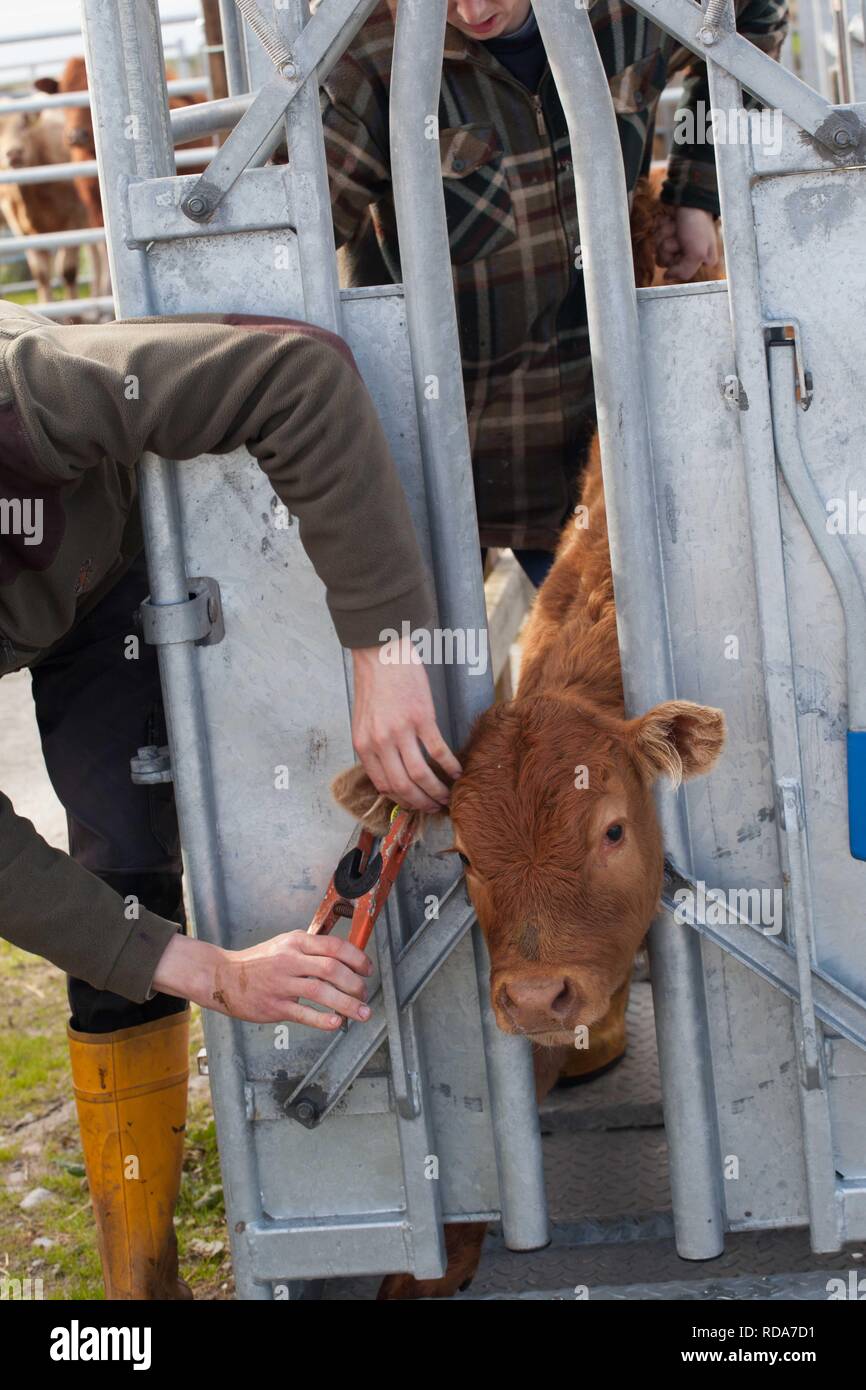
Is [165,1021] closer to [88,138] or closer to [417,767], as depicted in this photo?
[417,767]

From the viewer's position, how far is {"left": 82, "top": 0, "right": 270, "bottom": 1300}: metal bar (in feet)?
A: 7.76

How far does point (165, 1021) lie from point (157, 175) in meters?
1.61

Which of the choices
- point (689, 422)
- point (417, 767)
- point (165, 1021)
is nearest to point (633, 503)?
point (689, 422)

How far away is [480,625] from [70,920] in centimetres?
84

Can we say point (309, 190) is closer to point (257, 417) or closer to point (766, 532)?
point (257, 417)

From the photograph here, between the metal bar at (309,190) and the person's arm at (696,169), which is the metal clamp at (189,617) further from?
the person's arm at (696,169)

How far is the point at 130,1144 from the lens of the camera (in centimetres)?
292

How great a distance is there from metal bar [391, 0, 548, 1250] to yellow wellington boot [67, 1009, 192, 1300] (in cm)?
77

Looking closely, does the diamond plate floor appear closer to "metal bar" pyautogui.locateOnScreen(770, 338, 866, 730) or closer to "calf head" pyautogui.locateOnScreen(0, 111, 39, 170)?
"metal bar" pyautogui.locateOnScreen(770, 338, 866, 730)

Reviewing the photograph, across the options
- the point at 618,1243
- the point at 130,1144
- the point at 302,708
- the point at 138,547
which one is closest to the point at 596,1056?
the point at 618,1243

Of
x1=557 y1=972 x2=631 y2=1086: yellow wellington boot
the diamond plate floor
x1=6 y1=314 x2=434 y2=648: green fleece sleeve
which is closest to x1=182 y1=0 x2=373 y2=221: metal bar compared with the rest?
x1=6 y1=314 x2=434 y2=648: green fleece sleeve
